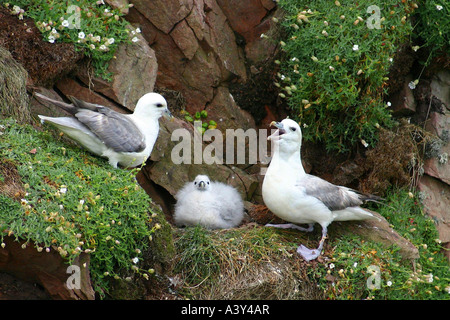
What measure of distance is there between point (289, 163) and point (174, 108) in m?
1.85

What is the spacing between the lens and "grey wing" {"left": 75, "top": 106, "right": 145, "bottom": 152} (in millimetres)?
4902

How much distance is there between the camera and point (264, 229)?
18.2 feet

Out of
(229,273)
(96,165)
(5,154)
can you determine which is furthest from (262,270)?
(5,154)

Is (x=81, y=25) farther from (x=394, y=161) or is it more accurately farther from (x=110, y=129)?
(x=394, y=161)

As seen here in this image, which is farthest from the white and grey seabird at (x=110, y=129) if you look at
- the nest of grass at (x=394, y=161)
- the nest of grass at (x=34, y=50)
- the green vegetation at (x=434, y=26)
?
the green vegetation at (x=434, y=26)

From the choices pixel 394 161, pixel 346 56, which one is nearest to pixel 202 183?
pixel 346 56

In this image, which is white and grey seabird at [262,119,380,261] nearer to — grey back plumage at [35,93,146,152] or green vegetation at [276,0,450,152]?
green vegetation at [276,0,450,152]

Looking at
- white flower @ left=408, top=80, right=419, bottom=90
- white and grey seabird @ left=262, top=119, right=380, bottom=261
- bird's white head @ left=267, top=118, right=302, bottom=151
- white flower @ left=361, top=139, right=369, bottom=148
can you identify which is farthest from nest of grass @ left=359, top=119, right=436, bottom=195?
bird's white head @ left=267, top=118, right=302, bottom=151

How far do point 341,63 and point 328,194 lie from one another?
1.54 m

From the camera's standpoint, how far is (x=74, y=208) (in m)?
4.32

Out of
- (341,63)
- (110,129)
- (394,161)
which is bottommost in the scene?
(394,161)

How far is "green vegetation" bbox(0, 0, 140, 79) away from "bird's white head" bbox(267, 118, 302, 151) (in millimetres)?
1902

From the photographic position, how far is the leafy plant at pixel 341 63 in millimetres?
6094

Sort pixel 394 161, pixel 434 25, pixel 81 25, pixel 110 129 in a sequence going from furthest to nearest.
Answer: pixel 434 25
pixel 394 161
pixel 81 25
pixel 110 129
